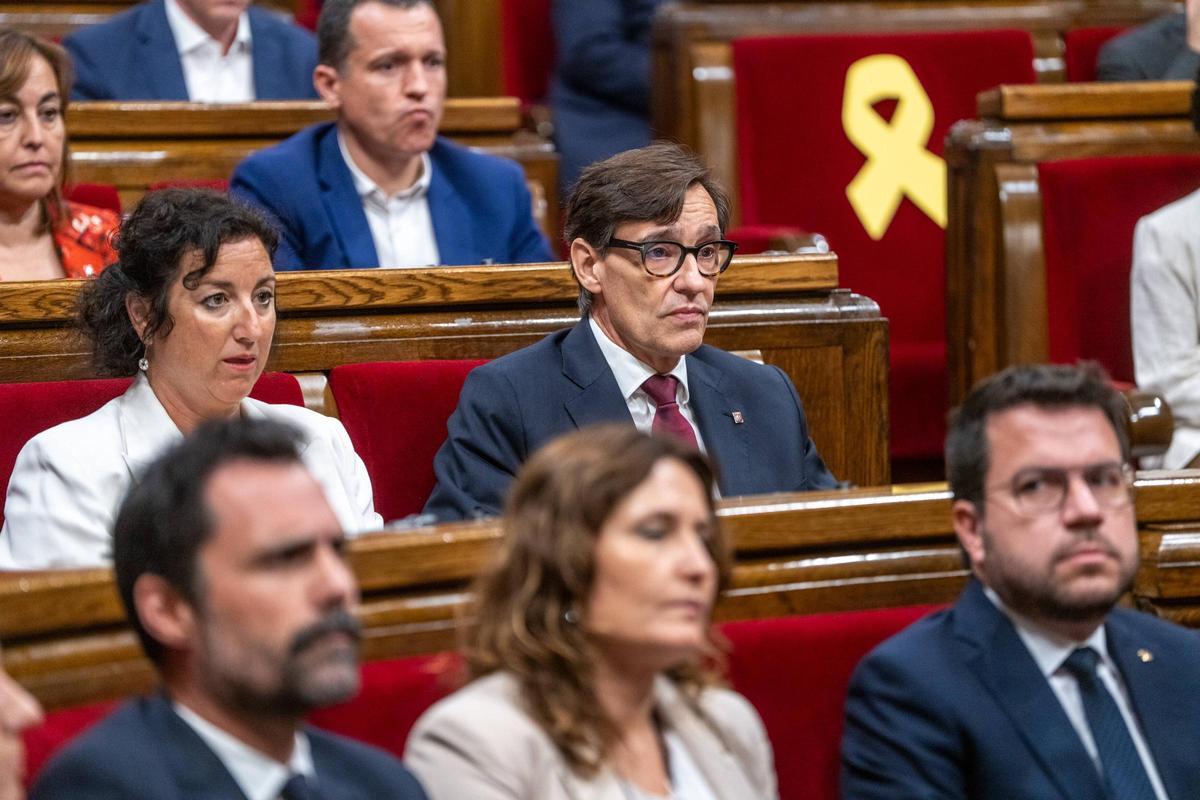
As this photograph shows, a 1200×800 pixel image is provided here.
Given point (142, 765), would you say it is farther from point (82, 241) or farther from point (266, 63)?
point (266, 63)

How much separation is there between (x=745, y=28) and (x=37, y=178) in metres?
1.00

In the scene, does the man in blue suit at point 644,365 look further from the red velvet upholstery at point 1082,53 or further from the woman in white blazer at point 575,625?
the red velvet upholstery at point 1082,53

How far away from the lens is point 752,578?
1095mm

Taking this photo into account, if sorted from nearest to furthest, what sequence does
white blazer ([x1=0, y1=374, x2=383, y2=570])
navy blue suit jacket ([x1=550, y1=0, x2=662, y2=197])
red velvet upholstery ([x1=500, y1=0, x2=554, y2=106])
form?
white blazer ([x1=0, y1=374, x2=383, y2=570]), navy blue suit jacket ([x1=550, y1=0, x2=662, y2=197]), red velvet upholstery ([x1=500, y1=0, x2=554, y2=106])

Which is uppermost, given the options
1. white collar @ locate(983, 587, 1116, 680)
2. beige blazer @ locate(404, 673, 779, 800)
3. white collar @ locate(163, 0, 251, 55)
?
white collar @ locate(163, 0, 251, 55)

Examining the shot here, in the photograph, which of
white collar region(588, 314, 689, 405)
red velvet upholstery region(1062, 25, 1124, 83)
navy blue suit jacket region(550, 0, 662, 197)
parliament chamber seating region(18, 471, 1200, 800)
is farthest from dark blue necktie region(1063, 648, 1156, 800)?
navy blue suit jacket region(550, 0, 662, 197)

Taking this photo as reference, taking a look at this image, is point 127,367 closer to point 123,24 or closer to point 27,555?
point 27,555

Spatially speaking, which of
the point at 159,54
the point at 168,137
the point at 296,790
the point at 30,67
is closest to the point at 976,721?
the point at 296,790

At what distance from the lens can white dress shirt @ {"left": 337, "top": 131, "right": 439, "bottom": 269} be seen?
6.64 ft

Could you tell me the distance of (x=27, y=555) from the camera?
4.12 ft

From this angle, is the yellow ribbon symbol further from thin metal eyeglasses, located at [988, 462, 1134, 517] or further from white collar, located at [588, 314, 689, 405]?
thin metal eyeglasses, located at [988, 462, 1134, 517]

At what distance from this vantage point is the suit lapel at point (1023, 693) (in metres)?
1.01

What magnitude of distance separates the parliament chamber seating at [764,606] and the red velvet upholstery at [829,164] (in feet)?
3.88

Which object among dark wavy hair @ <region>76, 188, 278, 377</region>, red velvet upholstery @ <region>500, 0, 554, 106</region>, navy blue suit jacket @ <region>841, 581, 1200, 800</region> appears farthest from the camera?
red velvet upholstery @ <region>500, 0, 554, 106</region>
